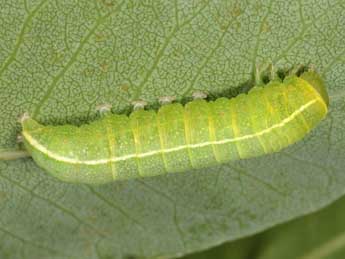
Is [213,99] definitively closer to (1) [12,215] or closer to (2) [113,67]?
(2) [113,67]

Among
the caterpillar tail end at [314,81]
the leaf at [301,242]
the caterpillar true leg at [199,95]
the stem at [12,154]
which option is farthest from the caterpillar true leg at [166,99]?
the leaf at [301,242]

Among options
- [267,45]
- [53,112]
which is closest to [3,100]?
[53,112]

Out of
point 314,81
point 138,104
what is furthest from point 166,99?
point 314,81

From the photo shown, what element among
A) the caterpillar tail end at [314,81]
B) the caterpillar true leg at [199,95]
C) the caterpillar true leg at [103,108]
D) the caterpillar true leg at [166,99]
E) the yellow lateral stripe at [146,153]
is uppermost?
the caterpillar tail end at [314,81]

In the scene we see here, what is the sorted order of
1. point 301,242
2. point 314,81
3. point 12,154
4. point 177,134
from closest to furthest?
point 314,81 < point 177,134 < point 12,154 < point 301,242

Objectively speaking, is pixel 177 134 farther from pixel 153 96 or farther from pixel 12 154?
pixel 12 154

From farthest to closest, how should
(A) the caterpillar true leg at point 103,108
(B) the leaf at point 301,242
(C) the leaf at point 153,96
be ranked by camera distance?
(B) the leaf at point 301,242 → (A) the caterpillar true leg at point 103,108 → (C) the leaf at point 153,96

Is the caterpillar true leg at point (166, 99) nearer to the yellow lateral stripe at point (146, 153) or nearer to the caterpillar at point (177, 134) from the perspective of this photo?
the caterpillar at point (177, 134)
